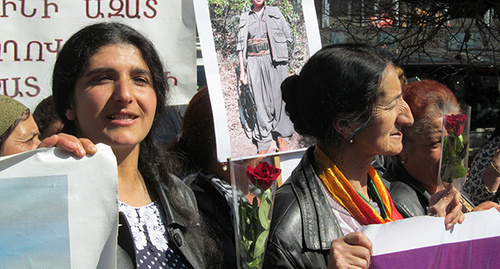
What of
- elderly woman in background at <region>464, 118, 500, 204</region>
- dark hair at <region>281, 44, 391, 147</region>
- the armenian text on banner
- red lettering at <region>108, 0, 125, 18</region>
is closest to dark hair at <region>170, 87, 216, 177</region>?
the armenian text on banner

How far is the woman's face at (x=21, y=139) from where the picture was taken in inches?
66.5

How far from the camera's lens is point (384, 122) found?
179cm

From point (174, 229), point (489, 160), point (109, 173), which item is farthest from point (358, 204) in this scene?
point (489, 160)

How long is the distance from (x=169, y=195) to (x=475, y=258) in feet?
3.41

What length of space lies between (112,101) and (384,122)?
3.00 ft

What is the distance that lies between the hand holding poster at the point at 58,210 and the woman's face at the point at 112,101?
1.11ft

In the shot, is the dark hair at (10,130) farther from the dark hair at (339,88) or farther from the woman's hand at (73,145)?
the dark hair at (339,88)

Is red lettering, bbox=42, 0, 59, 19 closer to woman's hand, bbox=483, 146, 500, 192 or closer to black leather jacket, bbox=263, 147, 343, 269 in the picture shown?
black leather jacket, bbox=263, 147, 343, 269

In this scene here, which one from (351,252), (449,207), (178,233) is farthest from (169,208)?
(449,207)

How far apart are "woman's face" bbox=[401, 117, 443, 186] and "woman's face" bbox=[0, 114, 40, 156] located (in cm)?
166

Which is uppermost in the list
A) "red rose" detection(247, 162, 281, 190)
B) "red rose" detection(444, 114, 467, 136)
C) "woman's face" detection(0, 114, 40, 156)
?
"red rose" detection(444, 114, 467, 136)

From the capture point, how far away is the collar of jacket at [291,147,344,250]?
1.60 metres

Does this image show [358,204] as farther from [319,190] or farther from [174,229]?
[174,229]

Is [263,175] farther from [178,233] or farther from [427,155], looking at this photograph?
[427,155]
